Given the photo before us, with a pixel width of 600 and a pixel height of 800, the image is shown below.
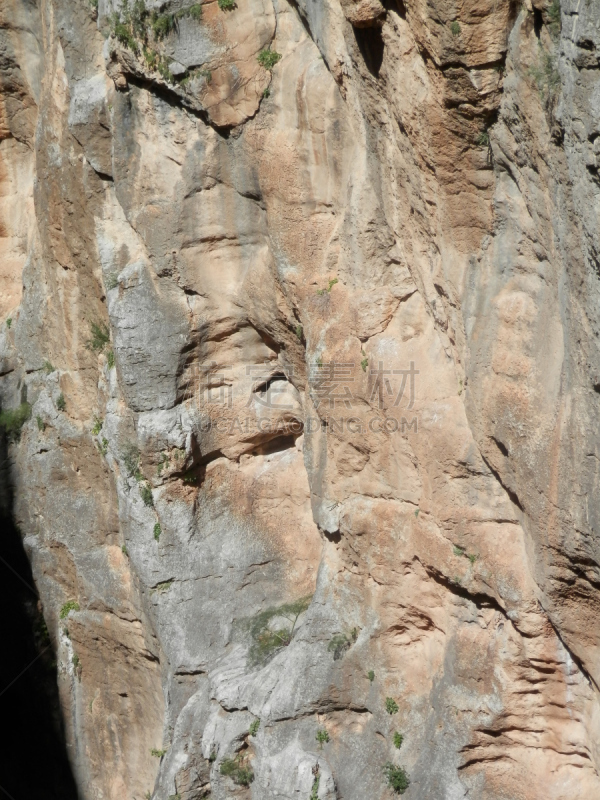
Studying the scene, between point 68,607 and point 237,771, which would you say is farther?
point 68,607

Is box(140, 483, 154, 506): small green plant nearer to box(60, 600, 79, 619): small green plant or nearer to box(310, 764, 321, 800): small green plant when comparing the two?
box(60, 600, 79, 619): small green plant

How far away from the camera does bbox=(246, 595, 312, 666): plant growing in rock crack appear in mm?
10461

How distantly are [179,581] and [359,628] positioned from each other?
274 centimetres

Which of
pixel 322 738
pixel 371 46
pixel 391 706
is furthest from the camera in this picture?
pixel 322 738

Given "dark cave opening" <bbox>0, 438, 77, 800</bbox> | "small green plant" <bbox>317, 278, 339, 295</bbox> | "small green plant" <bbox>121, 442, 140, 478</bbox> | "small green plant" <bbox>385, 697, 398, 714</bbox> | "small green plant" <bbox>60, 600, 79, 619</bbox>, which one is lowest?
"dark cave opening" <bbox>0, 438, 77, 800</bbox>

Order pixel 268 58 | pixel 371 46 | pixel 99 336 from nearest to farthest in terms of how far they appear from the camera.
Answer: pixel 371 46
pixel 268 58
pixel 99 336

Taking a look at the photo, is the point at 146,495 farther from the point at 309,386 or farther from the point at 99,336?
the point at 309,386

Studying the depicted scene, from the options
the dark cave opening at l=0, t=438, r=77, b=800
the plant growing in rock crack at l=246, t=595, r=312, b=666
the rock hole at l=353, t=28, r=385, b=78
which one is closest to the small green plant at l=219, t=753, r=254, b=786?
the plant growing in rock crack at l=246, t=595, r=312, b=666

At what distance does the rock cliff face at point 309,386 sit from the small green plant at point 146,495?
9cm

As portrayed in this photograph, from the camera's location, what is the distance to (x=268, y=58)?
364 inches

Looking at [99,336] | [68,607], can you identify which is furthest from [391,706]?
[99,336]

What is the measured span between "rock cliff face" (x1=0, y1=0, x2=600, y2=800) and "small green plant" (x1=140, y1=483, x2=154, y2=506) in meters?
0.09

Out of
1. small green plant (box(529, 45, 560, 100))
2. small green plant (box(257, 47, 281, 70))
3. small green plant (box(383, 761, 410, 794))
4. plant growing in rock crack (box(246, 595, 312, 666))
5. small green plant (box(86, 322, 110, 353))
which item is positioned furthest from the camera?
small green plant (box(86, 322, 110, 353))

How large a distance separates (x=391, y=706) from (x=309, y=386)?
3525 mm
